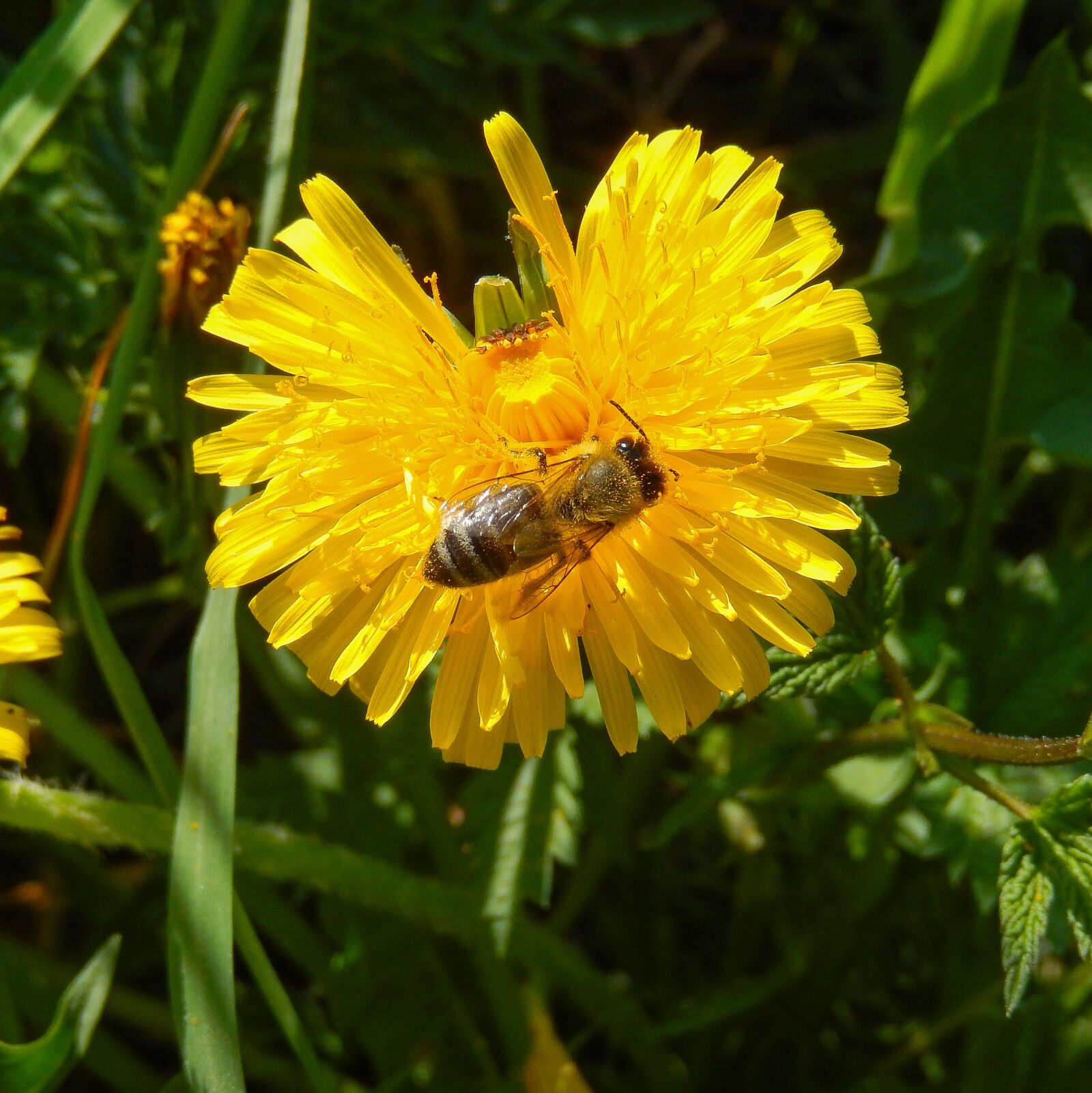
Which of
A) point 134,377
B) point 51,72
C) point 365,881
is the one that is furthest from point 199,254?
point 365,881

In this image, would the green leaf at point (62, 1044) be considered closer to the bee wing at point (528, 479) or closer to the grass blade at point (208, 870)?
the grass blade at point (208, 870)

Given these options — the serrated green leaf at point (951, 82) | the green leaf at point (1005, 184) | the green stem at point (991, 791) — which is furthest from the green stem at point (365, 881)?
the serrated green leaf at point (951, 82)

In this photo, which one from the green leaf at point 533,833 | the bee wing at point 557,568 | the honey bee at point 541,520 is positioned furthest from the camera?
the green leaf at point 533,833

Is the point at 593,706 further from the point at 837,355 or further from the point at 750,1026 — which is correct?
the point at 750,1026

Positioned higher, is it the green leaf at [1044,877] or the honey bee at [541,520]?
the honey bee at [541,520]

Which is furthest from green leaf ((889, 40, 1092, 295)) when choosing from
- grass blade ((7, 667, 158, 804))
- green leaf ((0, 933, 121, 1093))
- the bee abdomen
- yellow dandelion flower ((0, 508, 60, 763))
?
green leaf ((0, 933, 121, 1093))

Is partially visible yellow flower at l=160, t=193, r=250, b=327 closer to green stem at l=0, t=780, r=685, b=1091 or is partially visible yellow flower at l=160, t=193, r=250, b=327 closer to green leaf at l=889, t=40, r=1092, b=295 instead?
green stem at l=0, t=780, r=685, b=1091

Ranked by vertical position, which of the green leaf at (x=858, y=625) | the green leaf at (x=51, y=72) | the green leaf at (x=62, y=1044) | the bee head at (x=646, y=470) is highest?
the green leaf at (x=51, y=72)
